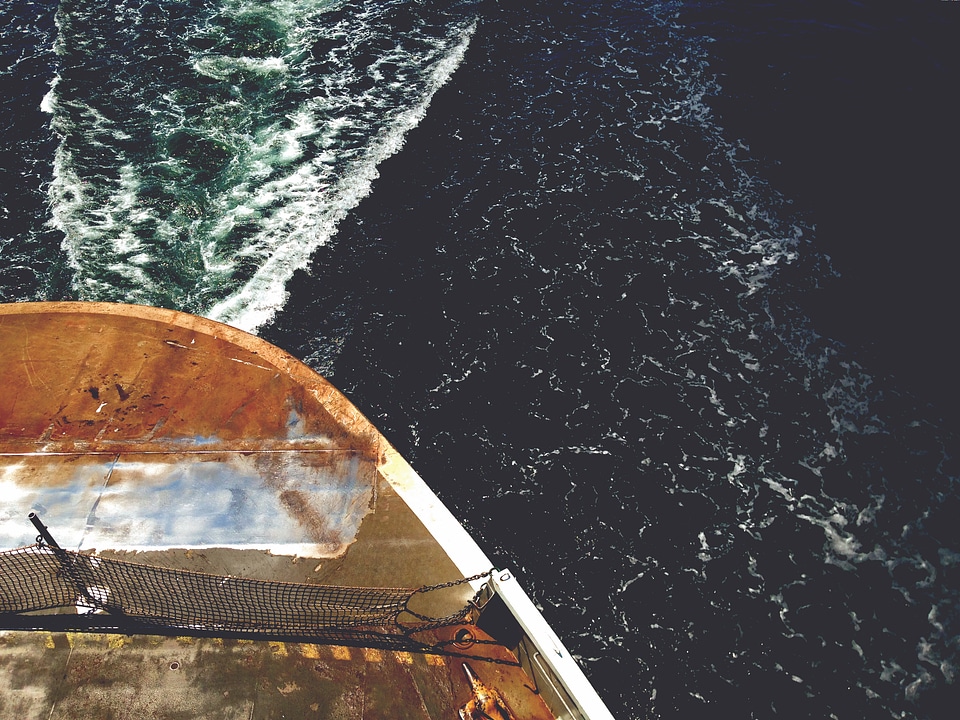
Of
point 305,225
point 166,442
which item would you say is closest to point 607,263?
point 305,225

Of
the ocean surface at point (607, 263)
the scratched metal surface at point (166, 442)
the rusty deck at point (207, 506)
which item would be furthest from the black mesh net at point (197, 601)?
the ocean surface at point (607, 263)

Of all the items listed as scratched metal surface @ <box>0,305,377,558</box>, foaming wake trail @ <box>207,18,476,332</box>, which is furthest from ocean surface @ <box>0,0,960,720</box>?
scratched metal surface @ <box>0,305,377,558</box>

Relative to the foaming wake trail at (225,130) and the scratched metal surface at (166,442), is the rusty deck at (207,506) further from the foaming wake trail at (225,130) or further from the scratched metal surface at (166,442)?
the foaming wake trail at (225,130)

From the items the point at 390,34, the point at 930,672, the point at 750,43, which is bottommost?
the point at 930,672

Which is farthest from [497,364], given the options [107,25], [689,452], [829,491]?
[107,25]

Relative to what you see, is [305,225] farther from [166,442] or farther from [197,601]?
[197,601]

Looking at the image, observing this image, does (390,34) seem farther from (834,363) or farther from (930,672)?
(930,672)

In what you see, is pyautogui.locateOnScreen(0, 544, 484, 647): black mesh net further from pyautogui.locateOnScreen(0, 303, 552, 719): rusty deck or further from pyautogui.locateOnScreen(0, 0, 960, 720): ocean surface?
pyautogui.locateOnScreen(0, 0, 960, 720): ocean surface
